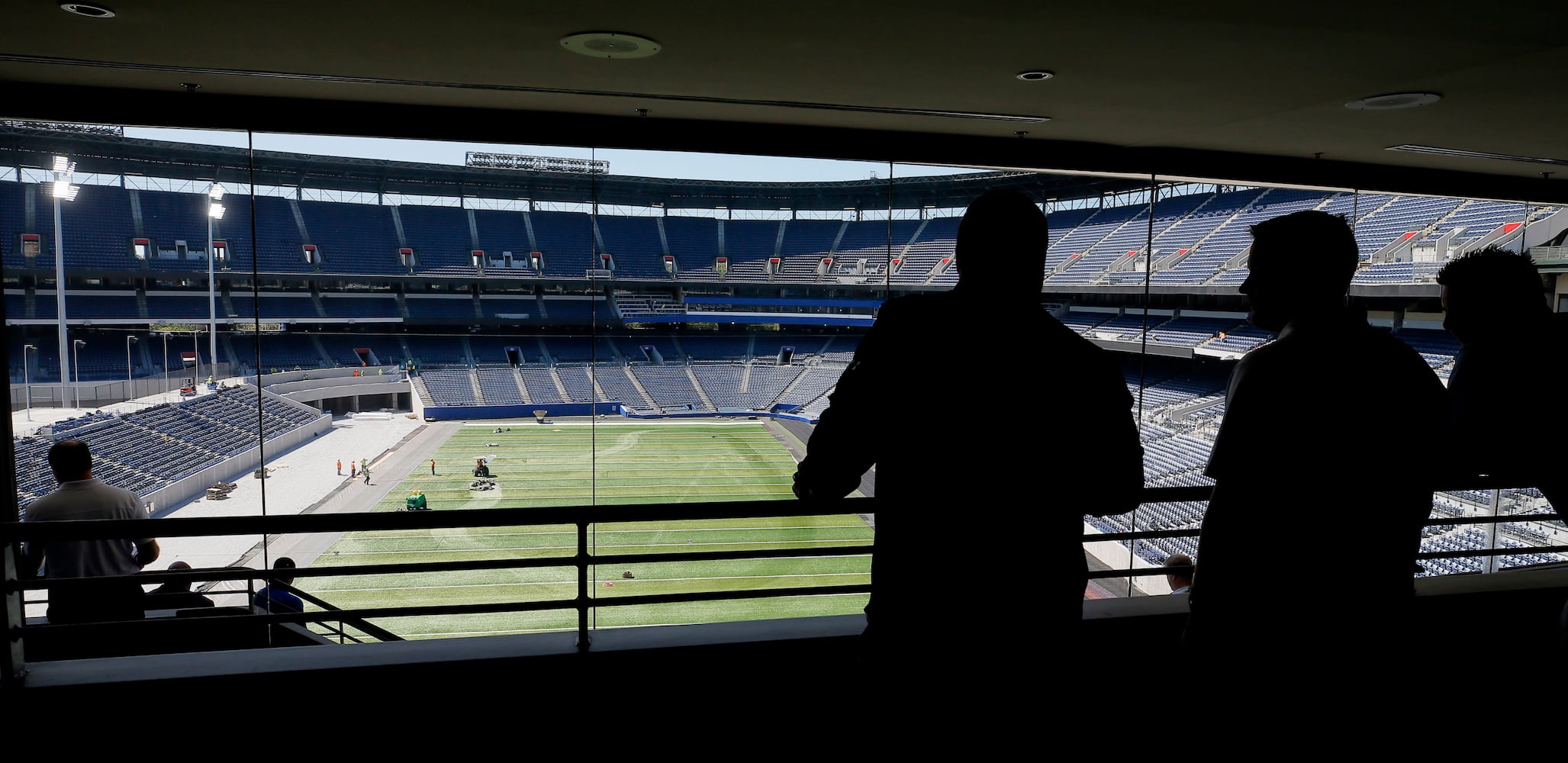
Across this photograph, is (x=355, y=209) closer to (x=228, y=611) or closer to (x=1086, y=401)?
(x=228, y=611)

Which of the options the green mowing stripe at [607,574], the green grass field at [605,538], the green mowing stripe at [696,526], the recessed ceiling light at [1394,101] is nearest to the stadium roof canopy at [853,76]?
the recessed ceiling light at [1394,101]

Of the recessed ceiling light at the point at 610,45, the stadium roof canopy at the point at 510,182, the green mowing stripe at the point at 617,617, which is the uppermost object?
the stadium roof canopy at the point at 510,182

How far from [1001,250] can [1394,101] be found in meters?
2.47

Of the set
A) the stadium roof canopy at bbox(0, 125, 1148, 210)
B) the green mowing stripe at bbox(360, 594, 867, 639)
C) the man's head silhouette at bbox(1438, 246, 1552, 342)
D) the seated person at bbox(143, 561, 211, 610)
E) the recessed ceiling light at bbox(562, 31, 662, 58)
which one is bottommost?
the green mowing stripe at bbox(360, 594, 867, 639)

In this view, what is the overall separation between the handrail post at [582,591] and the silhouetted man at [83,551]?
149cm

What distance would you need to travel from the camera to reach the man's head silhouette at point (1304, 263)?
1.11 metres

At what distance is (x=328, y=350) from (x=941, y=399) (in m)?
26.0

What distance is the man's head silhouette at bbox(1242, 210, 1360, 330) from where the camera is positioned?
3.63 ft

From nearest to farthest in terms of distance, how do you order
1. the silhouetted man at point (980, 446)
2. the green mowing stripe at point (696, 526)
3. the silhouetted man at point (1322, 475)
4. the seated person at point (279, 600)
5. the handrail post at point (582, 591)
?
the silhouetted man at point (980, 446) < the silhouetted man at point (1322, 475) < the handrail post at point (582, 591) < the seated person at point (279, 600) < the green mowing stripe at point (696, 526)

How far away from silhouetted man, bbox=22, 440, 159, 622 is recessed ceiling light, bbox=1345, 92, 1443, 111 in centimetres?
404

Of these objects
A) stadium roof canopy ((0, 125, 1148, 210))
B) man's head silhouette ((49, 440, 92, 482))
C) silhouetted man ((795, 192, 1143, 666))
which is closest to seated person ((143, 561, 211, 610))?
man's head silhouette ((49, 440, 92, 482))

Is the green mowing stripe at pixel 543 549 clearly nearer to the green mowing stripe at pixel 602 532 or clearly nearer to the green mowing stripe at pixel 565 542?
the green mowing stripe at pixel 565 542

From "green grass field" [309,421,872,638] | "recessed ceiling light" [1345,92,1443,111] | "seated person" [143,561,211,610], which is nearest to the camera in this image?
"recessed ceiling light" [1345,92,1443,111]

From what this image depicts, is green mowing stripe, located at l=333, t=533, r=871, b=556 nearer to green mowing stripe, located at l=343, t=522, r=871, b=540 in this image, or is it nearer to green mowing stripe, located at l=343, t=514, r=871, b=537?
green mowing stripe, located at l=343, t=522, r=871, b=540
